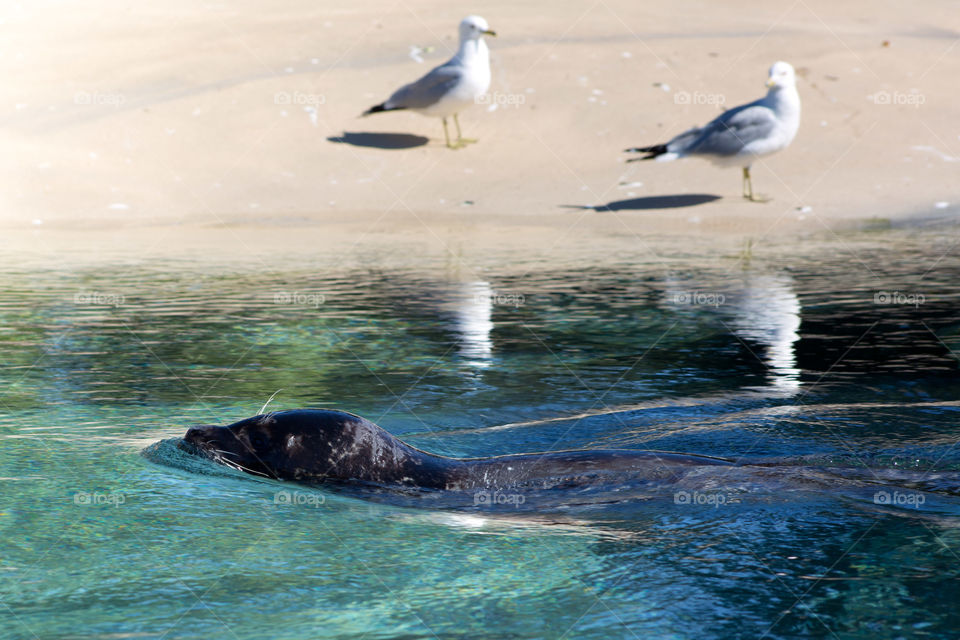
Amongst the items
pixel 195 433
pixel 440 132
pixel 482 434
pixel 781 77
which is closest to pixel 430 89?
pixel 440 132

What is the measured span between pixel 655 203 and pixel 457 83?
358cm

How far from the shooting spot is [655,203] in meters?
16.2

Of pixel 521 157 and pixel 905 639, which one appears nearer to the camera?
pixel 905 639

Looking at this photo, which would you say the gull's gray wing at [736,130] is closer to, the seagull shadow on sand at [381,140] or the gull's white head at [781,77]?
the gull's white head at [781,77]

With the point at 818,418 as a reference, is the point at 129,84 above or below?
above

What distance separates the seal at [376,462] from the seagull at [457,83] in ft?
42.4

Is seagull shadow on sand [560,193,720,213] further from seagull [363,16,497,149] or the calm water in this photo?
the calm water

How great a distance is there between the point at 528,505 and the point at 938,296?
6159 mm

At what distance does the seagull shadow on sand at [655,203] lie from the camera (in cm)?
1595

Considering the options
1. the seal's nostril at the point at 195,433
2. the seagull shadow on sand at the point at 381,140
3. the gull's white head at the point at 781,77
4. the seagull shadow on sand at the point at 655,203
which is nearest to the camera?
the seal's nostril at the point at 195,433

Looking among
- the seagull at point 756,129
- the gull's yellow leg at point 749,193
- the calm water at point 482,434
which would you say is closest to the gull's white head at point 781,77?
the seagull at point 756,129

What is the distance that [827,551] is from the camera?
4270mm

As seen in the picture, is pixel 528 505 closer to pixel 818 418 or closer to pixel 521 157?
pixel 818 418

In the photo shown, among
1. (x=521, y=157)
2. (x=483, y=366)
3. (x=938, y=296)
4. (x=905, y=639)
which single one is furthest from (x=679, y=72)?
(x=905, y=639)
